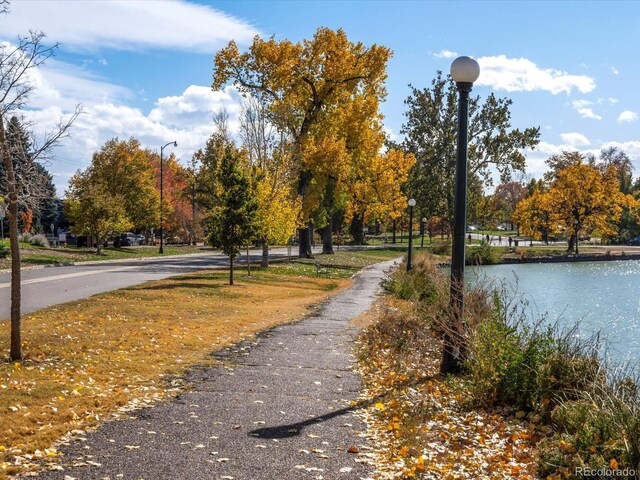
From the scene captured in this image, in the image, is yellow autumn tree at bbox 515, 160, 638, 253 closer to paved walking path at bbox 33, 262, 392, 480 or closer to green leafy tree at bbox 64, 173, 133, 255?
green leafy tree at bbox 64, 173, 133, 255

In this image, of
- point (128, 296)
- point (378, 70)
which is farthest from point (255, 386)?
point (378, 70)

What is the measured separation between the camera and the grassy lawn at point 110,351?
6941 mm

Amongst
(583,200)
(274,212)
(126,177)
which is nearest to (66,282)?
(274,212)

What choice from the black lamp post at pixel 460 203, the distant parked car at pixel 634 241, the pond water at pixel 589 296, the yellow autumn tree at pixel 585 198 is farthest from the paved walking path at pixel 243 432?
the distant parked car at pixel 634 241

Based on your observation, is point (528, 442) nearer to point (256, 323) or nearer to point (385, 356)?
point (385, 356)

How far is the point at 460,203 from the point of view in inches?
370

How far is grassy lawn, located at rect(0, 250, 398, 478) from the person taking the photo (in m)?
6.94

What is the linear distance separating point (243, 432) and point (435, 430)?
7.66 ft

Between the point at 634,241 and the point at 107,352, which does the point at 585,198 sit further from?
the point at 107,352

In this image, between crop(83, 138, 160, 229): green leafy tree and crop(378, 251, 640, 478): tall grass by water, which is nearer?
crop(378, 251, 640, 478): tall grass by water

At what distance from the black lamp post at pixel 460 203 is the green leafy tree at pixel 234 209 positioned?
1452 cm

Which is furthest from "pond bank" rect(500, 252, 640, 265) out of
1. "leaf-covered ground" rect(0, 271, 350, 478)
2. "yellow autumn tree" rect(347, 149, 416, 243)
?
"leaf-covered ground" rect(0, 271, 350, 478)

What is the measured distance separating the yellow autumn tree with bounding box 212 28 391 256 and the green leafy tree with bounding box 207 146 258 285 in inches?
492

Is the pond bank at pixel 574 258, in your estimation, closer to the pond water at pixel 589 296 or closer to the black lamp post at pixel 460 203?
the pond water at pixel 589 296
